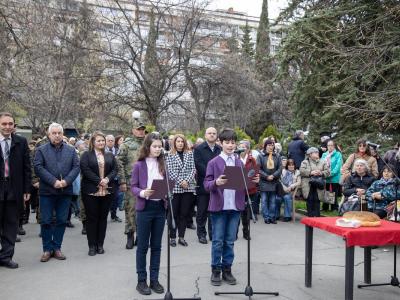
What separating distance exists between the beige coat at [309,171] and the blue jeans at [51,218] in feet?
18.8

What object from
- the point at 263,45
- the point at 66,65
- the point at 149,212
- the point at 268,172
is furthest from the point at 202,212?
the point at 263,45

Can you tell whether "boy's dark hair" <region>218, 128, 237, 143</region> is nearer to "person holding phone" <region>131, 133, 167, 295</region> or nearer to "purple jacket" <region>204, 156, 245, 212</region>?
"purple jacket" <region>204, 156, 245, 212</region>

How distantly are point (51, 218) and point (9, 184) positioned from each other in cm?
81

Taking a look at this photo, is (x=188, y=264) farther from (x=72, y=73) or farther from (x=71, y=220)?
(x=72, y=73)

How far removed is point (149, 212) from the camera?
568 centimetres

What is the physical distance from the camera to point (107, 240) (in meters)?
8.78

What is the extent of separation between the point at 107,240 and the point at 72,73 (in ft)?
50.4

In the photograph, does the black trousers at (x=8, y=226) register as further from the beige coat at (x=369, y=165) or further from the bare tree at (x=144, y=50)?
the bare tree at (x=144, y=50)

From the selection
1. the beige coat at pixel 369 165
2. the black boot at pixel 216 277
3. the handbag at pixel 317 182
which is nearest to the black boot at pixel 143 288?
the black boot at pixel 216 277

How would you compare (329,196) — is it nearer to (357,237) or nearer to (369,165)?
(369,165)

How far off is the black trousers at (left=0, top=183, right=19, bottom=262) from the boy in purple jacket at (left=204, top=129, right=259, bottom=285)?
3034mm

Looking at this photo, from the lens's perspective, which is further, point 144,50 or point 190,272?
point 144,50

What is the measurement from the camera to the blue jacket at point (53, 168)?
7.10 meters

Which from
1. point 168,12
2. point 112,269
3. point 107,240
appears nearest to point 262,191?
point 107,240
